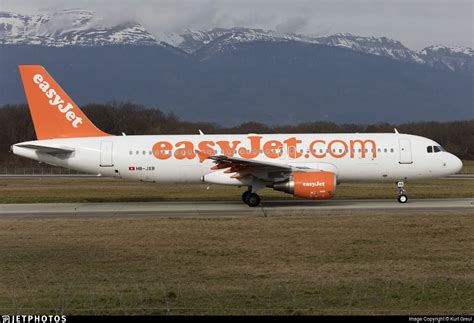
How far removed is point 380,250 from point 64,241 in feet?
31.8

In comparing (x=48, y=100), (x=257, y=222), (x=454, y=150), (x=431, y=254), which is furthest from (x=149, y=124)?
(x=431, y=254)

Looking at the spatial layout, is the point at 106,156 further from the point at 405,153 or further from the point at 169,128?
the point at 169,128

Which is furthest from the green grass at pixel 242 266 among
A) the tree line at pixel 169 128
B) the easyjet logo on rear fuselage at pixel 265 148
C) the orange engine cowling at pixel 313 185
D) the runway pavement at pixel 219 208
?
the tree line at pixel 169 128

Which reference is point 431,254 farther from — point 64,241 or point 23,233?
point 23,233

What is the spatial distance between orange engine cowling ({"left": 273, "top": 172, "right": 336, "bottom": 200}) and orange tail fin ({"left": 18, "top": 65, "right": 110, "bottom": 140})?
38.2ft

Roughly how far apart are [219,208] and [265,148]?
154 inches

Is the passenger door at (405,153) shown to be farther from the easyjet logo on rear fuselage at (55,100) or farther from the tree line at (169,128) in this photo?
the tree line at (169,128)

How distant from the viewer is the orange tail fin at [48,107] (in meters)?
37.2

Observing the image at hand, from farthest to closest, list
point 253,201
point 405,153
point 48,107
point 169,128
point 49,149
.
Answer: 1. point 169,128
2. point 48,107
3. point 49,149
4. point 405,153
5. point 253,201

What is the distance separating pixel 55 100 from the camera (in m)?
37.2

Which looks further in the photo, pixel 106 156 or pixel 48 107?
pixel 48 107

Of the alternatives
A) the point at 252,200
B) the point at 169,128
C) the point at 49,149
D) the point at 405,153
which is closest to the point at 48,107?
the point at 49,149

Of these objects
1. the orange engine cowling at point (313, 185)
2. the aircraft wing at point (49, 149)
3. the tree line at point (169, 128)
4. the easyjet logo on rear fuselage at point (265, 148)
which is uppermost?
the tree line at point (169, 128)

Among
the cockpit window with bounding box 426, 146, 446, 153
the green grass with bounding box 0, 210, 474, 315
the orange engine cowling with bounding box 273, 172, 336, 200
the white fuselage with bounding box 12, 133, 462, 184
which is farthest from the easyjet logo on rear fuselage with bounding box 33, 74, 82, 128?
the cockpit window with bounding box 426, 146, 446, 153
